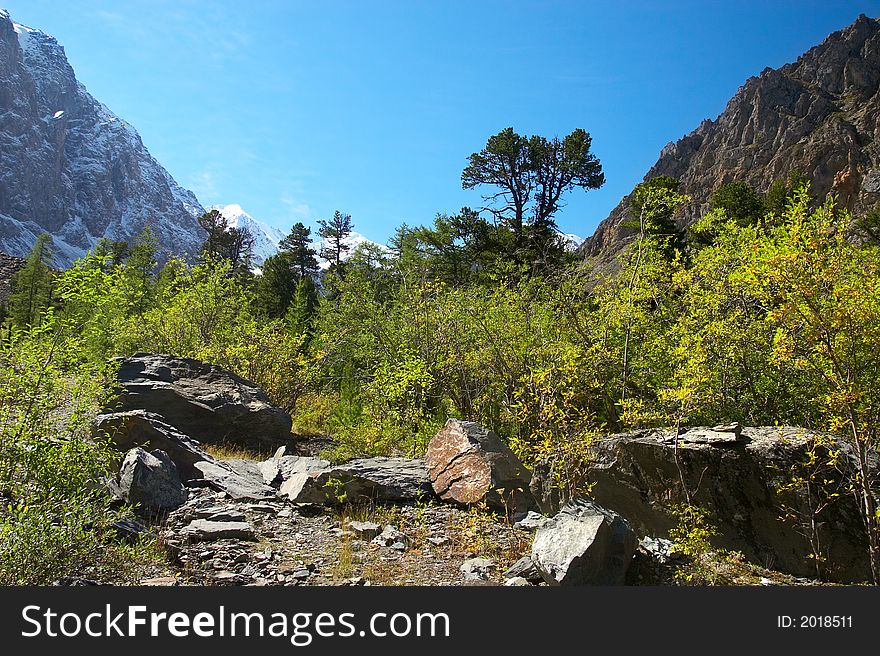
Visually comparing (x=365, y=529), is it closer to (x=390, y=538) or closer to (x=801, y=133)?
(x=390, y=538)

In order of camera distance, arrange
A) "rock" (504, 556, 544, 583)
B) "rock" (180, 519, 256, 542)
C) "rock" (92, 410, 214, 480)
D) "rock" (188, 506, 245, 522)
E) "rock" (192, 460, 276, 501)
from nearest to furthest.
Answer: "rock" (504, 556, 544, 583), "rock" (180, 519, 256, 542), "rock" (188, 506, 245, 522), "rock" (192, 460, 276, 501), "rock" (92, 410, 214, 480)

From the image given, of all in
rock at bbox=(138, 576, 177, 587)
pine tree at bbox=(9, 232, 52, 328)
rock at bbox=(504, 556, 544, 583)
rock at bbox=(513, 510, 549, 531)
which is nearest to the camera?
rock at bbox=(138, 576, 177, 587)

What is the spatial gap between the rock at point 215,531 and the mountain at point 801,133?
61.6m

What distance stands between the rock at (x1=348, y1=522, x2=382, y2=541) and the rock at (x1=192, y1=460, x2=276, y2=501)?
61.9 inches

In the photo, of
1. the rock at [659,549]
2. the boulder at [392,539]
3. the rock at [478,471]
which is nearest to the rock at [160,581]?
the boulder at [392,539]

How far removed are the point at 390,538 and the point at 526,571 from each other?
5.58 feet

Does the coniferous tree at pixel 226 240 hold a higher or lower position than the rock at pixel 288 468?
higher

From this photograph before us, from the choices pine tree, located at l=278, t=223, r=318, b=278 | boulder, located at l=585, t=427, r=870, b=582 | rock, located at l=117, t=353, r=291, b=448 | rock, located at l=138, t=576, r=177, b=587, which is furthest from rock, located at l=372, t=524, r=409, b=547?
pine tree, located at l=278, t=223, r=318, b=278

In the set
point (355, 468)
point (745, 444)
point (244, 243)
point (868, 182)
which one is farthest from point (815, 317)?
point (868, 182)

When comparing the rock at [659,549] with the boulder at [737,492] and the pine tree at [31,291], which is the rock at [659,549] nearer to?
the boulder at [737,492]

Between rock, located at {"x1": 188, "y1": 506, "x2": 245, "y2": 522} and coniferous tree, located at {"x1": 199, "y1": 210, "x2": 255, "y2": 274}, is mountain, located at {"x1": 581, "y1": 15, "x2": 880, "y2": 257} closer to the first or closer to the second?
coniferous tree, located at {"x1": 199, "y1": 210, "x2": 255, "y2": 274}

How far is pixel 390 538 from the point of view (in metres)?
5.84

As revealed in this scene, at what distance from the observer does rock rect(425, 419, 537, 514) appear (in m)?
6.41

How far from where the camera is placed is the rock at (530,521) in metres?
5.86
